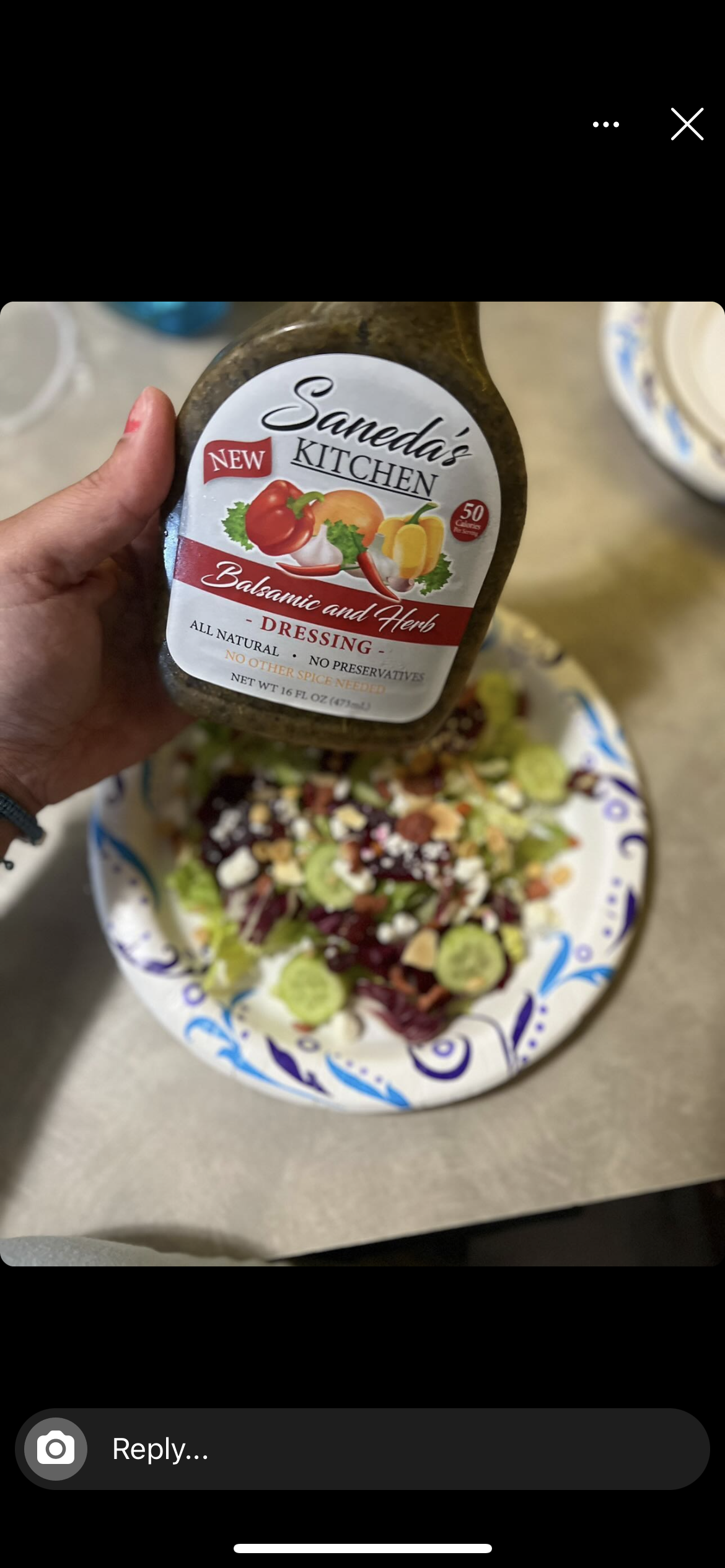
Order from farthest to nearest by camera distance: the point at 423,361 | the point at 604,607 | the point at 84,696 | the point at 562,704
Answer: the point at 604,607
the point at 562,704
the point at 84,696
the point at 423,361

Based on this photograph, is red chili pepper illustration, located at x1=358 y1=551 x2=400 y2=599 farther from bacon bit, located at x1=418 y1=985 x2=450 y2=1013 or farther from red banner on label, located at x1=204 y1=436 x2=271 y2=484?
bacon bit, located at x1=418 y1=985 x2=450 y2=1013

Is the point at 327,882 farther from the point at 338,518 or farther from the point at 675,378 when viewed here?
the point at 675,378

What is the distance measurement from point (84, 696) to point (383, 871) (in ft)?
1.01

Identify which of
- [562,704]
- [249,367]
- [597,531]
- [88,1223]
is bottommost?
[88,1223]

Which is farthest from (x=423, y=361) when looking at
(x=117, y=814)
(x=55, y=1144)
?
(x=55, y=1144)

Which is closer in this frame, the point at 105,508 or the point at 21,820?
the point at 105,508

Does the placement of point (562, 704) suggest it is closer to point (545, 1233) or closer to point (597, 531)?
point (597, 531)

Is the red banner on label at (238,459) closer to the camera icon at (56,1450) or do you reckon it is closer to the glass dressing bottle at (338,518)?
the glass dressing bottle at (338,518)

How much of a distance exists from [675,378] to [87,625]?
82 centimetres

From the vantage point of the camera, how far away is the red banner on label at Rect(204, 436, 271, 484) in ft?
1.85

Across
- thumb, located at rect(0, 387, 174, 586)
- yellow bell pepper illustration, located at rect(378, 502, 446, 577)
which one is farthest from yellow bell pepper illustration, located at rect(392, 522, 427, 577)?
thumb, located at rect(0, 387, 174, 586)

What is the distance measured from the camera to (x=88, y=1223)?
83cm

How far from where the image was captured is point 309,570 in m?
0.60

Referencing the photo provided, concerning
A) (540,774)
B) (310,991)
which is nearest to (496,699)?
(540,774)
